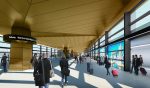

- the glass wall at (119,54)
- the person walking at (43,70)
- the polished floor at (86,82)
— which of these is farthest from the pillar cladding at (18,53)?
the person walking at (43,70)

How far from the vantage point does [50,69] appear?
315 inches

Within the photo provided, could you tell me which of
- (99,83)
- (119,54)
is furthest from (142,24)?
(119,54)

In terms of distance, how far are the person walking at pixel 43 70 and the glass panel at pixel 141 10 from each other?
10952mm

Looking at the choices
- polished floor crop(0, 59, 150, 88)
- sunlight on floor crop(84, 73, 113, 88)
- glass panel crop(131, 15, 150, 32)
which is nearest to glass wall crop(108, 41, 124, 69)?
glass panel crop(131, 15, 150, 32)

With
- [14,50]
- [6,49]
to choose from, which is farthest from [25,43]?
[6,49]

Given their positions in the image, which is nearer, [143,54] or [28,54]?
[143,54]

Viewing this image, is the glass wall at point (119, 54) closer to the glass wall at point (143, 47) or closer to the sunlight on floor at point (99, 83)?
the glass wall at point (143, 47)

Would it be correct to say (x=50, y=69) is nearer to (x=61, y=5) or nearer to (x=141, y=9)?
(x=61, y=5)

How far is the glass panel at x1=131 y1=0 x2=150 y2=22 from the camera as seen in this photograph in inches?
666

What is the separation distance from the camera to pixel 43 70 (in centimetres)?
771

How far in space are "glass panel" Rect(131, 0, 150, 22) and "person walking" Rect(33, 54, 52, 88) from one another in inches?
431

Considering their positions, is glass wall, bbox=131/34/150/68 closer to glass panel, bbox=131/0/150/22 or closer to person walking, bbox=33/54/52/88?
glass panel, bbox=131/0/150/22

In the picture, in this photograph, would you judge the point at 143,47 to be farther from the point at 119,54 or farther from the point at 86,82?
the point at 86,82

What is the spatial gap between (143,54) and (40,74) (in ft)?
44.8
